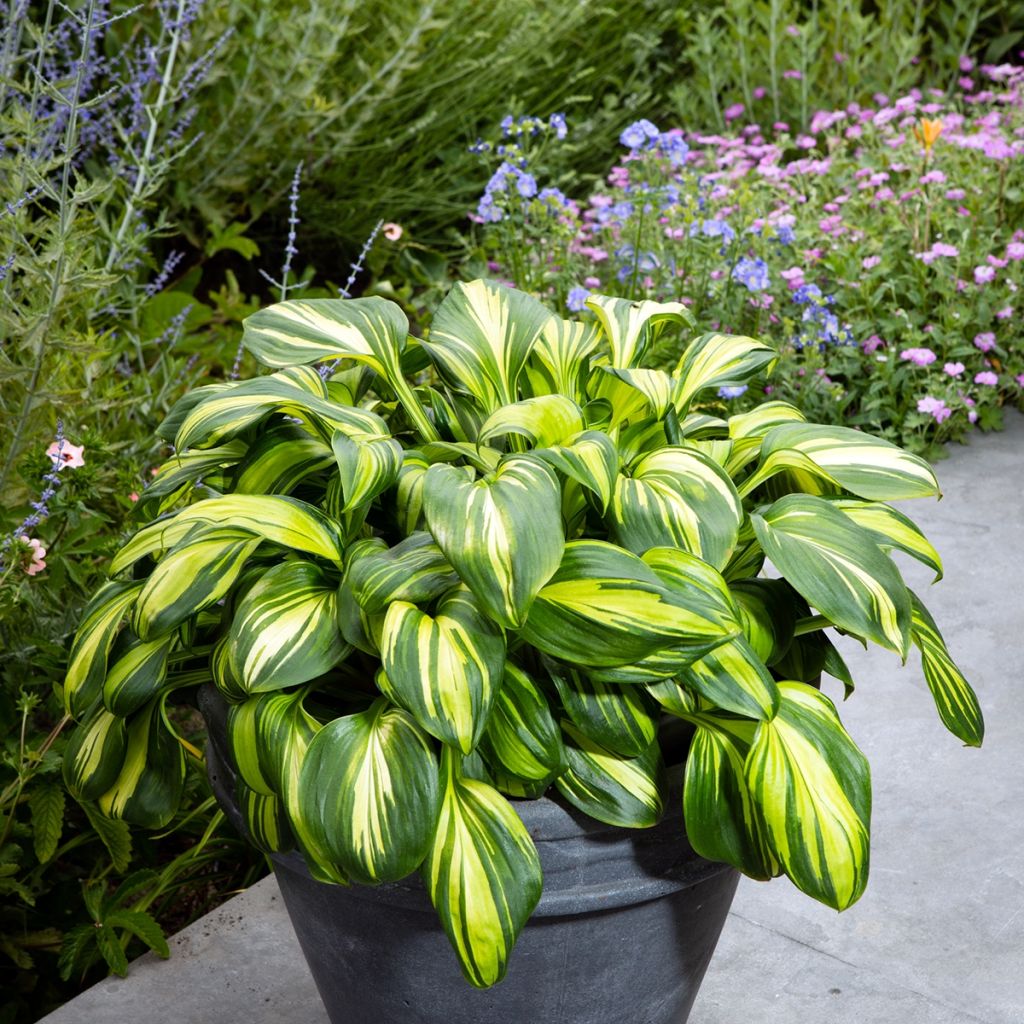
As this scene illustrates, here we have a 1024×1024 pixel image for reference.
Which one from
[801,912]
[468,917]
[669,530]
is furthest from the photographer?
[801,912]

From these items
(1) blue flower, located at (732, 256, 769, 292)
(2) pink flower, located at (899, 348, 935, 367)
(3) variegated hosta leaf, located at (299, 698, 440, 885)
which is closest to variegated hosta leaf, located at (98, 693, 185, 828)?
(3) variegated hosta leaf, located at (299, 698, 440, 885)

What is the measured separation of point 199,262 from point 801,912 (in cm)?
249

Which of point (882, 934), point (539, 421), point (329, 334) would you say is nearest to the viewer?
point (539, 421)

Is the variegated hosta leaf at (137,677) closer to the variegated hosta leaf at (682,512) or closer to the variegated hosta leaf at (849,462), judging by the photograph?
the variegated hosta leaf at (682,512)

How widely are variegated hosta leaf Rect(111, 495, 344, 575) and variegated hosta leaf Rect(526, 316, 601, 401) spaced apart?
1.14ft

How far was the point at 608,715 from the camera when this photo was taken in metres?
1.15

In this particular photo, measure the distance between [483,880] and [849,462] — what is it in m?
0.58

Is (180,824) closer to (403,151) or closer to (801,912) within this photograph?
(801,912)

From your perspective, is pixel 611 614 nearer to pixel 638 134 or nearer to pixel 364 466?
pixel 364 466

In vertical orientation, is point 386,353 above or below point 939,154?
above

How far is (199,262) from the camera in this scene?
3543 mm

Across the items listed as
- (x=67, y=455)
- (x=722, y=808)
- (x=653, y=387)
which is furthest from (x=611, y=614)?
(x=67, y=455)

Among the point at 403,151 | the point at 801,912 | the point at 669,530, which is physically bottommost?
the point at 801,912

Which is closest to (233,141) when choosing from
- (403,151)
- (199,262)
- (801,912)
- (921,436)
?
(199,262)
